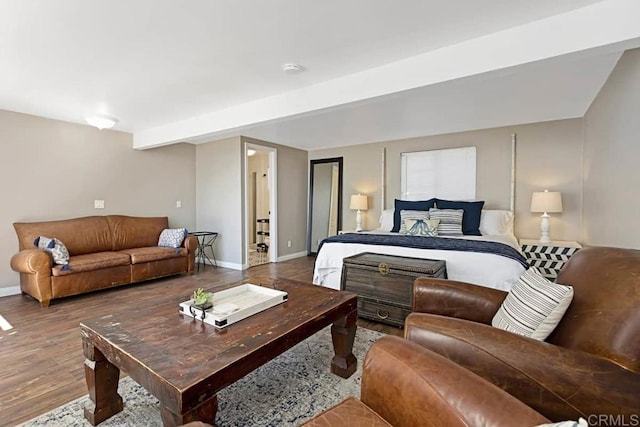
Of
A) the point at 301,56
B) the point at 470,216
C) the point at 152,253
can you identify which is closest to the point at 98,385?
the point at 301,56

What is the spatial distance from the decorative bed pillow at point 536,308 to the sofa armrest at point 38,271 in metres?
4.17

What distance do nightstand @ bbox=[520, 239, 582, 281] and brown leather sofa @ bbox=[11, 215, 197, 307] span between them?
15.5 feet

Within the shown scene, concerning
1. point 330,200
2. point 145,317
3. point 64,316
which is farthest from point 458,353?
point 330,200

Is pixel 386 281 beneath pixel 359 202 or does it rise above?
beneath

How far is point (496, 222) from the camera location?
4.26m

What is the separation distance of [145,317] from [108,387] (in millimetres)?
369

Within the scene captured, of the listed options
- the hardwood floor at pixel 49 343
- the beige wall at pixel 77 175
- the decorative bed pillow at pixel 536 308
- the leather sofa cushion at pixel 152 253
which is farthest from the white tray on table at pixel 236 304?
the beige wall at pixel 77 175

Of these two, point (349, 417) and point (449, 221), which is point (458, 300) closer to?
point (349, 417)

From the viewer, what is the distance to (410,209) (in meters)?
4.75

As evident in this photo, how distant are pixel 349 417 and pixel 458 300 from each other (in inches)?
40.7

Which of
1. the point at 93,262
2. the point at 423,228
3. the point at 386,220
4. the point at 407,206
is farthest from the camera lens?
the point at 386,220

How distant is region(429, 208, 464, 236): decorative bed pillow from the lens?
4.14 meters

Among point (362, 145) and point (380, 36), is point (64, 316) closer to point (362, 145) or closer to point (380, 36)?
point (380, 36)

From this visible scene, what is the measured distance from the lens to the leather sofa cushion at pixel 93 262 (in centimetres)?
338
